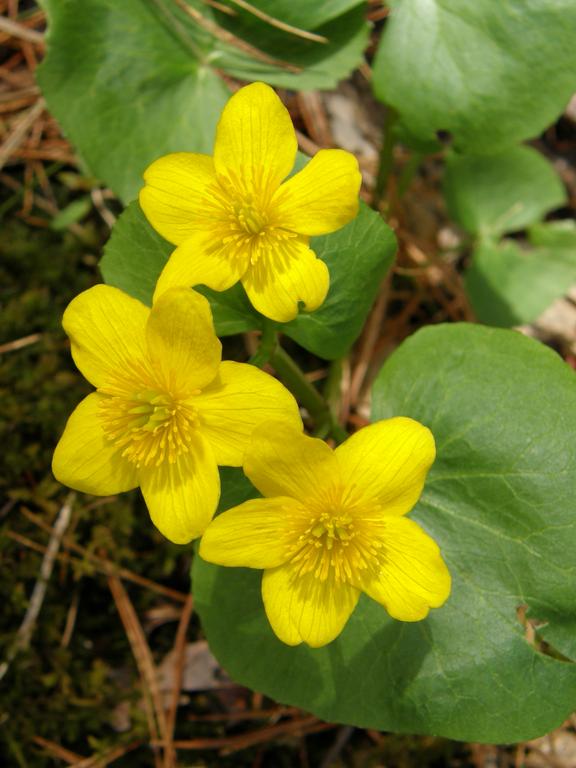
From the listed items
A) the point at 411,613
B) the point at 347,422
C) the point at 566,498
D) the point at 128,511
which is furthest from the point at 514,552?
the point at 128,511

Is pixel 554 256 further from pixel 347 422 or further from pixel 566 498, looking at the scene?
pixel 566 498

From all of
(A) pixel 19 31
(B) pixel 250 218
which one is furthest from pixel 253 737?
(A) pixel 19 31

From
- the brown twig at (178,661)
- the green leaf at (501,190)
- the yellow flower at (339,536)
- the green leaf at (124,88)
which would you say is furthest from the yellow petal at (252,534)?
the green leaf at (501,190)

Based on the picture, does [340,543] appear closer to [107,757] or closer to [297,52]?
[107,757]

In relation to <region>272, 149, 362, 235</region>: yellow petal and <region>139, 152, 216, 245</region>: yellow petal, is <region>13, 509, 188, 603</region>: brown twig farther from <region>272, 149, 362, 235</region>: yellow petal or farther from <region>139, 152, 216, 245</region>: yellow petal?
<region>272, 149, 362, 235</region>: yellow petal

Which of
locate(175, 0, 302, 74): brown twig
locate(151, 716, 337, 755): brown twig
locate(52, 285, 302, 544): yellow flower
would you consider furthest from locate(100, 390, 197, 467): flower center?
locate(175, 0, 302, 74): brown twig

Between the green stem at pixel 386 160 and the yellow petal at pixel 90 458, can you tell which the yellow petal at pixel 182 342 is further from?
the green stem at pixel 386 160
